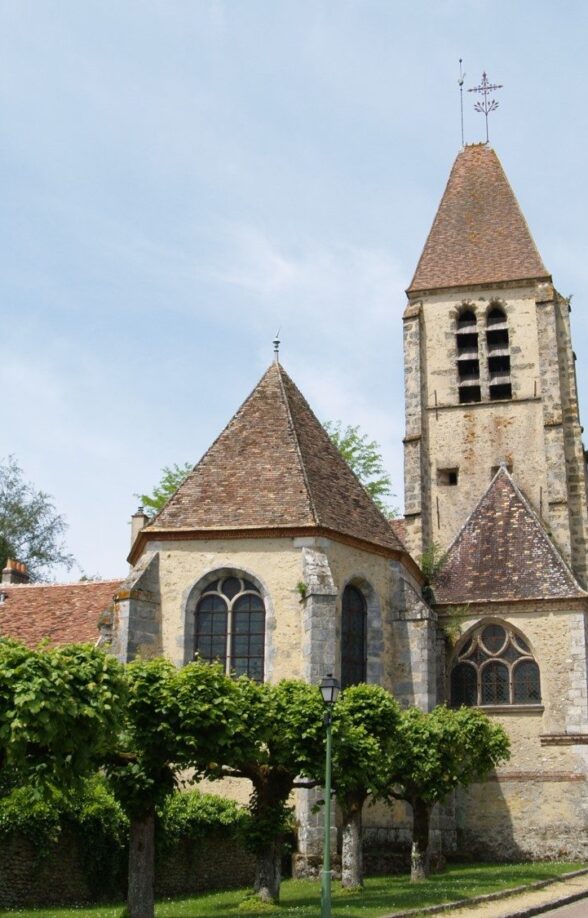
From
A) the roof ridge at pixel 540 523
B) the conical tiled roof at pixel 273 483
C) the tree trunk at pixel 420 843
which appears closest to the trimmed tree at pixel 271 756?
the tree trunk at pixel 420 843

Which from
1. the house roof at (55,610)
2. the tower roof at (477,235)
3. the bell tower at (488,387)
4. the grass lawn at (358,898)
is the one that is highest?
the tower roof at (477,235)

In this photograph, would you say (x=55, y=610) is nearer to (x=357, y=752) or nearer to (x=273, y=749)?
(x=273, y=749)

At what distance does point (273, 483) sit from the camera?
947 inches

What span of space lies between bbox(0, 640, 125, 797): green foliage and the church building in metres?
7.63

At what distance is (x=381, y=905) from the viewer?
1595cm

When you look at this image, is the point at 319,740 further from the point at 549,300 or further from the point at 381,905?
the point at 549,300

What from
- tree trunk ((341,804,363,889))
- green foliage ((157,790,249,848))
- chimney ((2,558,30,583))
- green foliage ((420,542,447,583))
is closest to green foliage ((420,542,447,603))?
green foliage ((420,542,447,583))

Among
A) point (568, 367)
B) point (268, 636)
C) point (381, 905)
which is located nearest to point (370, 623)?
point (268, 636)

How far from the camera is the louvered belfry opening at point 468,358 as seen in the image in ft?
113

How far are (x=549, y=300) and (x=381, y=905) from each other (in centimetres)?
2285

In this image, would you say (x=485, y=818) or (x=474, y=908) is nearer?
(x=474, y=908)

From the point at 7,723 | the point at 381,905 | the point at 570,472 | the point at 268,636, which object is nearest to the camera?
the point at 7,723

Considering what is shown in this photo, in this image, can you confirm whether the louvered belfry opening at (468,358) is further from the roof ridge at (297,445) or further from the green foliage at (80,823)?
the green foliage at (80,823)

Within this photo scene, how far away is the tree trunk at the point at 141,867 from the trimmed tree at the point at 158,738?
0.01 meters
